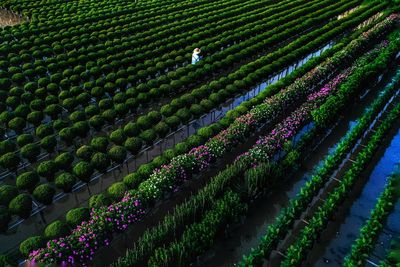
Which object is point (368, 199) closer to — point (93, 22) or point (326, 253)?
point (326, 253)

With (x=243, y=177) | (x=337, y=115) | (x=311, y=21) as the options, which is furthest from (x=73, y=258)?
(x=311, y=21)

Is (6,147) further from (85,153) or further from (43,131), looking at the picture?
(85,153)

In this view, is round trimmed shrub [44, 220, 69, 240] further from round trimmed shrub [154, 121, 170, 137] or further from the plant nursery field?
round trimmed shrub [154, 121, 170, 137]

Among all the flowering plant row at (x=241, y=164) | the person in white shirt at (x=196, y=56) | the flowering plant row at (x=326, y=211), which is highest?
the person in white shirt at (x=196, y=56)

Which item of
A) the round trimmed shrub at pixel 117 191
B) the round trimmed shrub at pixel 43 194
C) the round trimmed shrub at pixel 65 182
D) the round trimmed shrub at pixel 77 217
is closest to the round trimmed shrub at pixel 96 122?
the round trimmed shrub at pixel 65 182

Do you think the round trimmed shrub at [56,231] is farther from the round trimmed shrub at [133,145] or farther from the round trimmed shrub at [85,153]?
the round trimmed shrub at [133,145]

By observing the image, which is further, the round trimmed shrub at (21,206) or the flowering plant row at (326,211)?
the round trimmed shrub at (21,206)

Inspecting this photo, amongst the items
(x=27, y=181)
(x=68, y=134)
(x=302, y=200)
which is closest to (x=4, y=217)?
(x=27, y=181)
